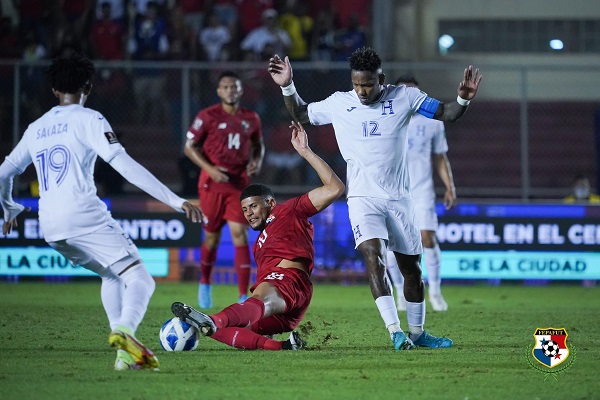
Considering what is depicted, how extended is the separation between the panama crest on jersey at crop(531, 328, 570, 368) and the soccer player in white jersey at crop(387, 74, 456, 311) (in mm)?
4190

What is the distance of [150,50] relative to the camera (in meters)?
19.9

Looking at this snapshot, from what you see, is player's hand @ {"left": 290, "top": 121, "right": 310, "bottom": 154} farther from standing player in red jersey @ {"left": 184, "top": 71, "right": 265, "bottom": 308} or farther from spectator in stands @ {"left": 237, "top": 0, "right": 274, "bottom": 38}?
spectator in stands @ {"left": 237, "top": 0, "right": 274, "bottom": 38}

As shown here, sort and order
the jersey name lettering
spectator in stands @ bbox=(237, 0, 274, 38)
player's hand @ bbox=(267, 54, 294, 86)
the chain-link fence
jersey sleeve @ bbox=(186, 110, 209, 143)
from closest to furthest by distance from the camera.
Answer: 1. the jersey name lettering
2. player's hand @ bbox=(267, 54, 294, 86)
3. jersey sleeve @ bbox=(186, 110, 209, 143)
4. the chain-link fence
5. spectator in stands @ bbox=(237, 0, 274, 38)

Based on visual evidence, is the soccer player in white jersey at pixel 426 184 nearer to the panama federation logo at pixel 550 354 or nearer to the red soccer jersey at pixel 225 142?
the red soccer jersey at pixel 225 142

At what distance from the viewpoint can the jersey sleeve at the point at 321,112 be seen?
920 cm

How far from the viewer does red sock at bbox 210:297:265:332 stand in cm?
819

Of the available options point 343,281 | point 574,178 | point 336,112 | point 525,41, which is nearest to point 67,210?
point 336,112

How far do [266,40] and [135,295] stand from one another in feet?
42.0

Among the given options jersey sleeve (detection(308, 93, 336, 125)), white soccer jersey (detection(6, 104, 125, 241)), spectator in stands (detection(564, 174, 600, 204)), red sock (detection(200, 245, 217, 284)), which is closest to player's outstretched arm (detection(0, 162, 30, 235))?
white soccer jersey (detection(6, 104, 125, 241))

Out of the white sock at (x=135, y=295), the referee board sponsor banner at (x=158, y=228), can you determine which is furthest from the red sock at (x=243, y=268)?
the white sock at (x=135, y=295)

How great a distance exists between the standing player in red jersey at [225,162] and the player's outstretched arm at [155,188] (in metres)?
5.47

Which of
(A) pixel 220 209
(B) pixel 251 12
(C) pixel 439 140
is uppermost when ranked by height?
(B) pixel 251 12

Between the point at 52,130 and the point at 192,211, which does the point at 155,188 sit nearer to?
the point at 192,211

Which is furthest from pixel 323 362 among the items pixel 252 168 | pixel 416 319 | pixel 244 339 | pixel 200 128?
pixel 200 128
